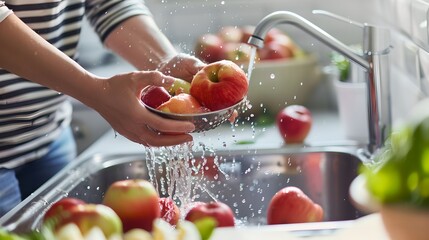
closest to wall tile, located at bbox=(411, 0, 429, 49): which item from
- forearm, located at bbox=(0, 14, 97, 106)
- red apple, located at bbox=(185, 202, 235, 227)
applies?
red apple, located at bbox=(185, 202, 235, 227)

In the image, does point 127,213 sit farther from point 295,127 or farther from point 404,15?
point 404,15

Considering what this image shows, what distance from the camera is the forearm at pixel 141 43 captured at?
4.60ft

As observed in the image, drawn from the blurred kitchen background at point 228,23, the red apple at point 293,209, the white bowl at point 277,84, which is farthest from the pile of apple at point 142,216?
the white bowl at point 277,84

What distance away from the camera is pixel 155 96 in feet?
3.89

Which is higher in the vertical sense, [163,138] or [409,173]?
[409,173]

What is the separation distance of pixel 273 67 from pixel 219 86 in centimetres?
74

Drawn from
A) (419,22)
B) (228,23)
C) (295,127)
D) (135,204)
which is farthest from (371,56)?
(228,23)

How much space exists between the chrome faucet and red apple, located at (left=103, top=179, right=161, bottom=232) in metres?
0.32

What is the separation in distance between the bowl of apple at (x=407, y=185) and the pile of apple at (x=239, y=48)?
4.03ft

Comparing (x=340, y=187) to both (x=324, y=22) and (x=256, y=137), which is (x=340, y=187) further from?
(x=324, y=22)

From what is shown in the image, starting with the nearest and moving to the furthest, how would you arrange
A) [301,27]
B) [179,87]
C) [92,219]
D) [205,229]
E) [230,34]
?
[205,229] → [92,219] → [179,87] → [301,27] → [230,34]

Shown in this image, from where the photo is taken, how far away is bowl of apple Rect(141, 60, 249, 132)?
3.78ft

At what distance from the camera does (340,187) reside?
147 centimetres

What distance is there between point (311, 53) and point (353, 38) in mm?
134
